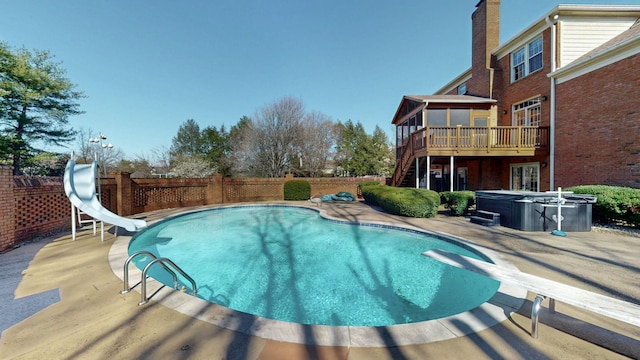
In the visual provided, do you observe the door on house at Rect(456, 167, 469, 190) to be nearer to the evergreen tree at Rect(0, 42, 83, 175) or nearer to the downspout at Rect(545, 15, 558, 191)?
the downspout at Rect(545, 15, 558, 191)

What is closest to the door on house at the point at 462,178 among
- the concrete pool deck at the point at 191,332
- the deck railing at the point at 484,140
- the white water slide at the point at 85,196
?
the deck railing at the point at 484,140

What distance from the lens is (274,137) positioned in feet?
79.2

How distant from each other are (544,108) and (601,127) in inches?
102

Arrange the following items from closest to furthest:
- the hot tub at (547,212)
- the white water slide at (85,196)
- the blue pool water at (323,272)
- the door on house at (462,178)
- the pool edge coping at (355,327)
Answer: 1. the pool edge coping at (355,327)
2. the blue pool water at (323,272)
3. the white water slide at (85,196)
4. the hot tub at (547,212)
5. the door on house at (462,178)

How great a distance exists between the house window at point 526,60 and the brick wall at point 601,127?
195cm

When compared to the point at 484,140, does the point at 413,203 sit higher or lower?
lower

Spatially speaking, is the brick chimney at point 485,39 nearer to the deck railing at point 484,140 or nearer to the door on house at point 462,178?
the deck railing at point 484,140

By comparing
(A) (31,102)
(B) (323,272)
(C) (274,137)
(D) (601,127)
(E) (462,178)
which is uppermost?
(A) (31,102)

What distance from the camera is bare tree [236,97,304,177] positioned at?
24109 mm

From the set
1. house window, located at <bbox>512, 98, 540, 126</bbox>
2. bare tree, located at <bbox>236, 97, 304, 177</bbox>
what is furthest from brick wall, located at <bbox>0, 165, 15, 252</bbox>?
bare tree, located at <bbox>236, 97, 304, 177</bbox>

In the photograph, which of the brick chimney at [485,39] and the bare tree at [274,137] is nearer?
the brick chimney at [485,39]

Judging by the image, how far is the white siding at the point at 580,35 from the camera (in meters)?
10.5

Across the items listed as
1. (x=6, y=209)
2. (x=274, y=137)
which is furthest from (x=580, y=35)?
(x=274, y=137)

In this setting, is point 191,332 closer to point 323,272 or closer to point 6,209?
point 323,272
